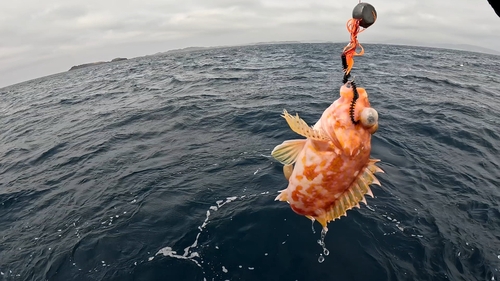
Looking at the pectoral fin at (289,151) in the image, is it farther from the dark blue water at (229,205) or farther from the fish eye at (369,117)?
the dark blue water at (229,205)

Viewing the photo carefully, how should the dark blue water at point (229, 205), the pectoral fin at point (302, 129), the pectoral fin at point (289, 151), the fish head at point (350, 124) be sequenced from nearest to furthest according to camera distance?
1. the pectoral fin at point (302, 129)
2. the fish head at point (350, 124)
3. the pectoral fin at point (289, 151)
4. the dark blue water at point (229, 205)

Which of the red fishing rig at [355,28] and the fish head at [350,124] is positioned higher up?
the red fishing rig at [355,28]

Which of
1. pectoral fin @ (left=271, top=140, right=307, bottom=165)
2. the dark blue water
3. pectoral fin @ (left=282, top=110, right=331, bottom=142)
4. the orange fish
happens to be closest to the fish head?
the orange fish

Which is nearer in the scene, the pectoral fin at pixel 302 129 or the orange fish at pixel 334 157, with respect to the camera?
the pectoral fin at pixel 302 129

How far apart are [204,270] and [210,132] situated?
317 inches

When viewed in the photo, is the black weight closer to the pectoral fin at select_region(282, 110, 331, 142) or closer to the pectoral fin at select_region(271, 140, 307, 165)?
the pectoral fin at select_region(282, 110, 331, 142)

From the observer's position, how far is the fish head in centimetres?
389

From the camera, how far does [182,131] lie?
14031mm

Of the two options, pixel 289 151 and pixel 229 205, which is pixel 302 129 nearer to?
pixel 289 151

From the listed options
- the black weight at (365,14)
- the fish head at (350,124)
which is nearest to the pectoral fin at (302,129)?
the fish head at (350,124)

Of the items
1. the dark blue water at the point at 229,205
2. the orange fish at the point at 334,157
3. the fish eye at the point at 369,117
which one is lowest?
the dark blue water at the point at 229,205

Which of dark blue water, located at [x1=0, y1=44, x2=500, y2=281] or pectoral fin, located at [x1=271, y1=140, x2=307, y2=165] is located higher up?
pectoral fin, located at [x1=271, y1=140, x2=307, y2=165]

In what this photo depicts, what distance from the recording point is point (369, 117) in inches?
147

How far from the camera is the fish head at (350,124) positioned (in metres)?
3.89
